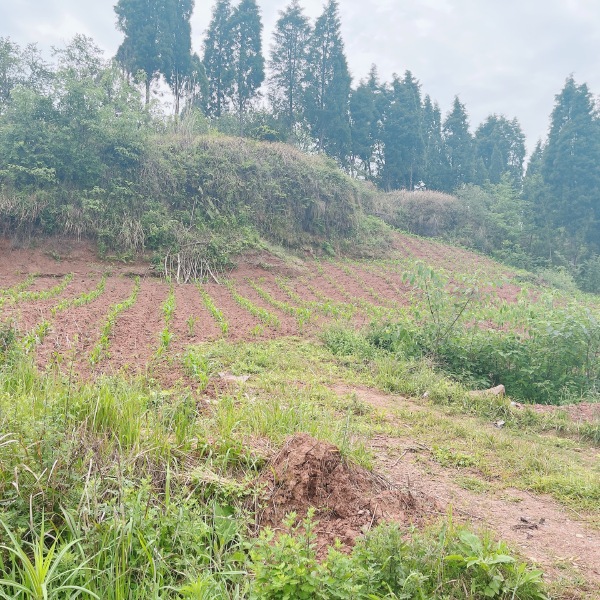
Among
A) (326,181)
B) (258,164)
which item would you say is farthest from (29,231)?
(326,181)

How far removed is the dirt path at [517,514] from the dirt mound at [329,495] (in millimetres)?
290

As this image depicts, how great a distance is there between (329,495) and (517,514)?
1342 mm

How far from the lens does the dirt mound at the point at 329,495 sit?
2586 millimetres

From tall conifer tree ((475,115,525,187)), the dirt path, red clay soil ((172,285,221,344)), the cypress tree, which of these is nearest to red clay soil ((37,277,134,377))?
red clay soil ((172,285,221,344))

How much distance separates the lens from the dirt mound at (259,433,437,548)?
2.59 meters

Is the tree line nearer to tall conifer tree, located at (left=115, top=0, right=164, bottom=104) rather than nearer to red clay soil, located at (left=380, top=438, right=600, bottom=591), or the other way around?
tall conifer tree, located at (left=115, top=0, right=164, bottom=104)

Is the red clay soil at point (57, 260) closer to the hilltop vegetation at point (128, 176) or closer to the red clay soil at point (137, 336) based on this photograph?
the hilltop vegetation at point (128, 176)

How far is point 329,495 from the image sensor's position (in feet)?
9.04

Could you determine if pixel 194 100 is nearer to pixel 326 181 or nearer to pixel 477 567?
pixel 326 181

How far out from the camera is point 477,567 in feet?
6.84

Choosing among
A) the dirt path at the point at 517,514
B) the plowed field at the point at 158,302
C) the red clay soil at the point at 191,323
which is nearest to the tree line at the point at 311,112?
the plowed field at the point at 158,302

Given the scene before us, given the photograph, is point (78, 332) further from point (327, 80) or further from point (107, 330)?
point (327, 80)

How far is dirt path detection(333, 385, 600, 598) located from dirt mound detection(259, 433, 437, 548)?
11.4 inches

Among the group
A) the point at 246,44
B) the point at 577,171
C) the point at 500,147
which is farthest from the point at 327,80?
the point at 500,147
